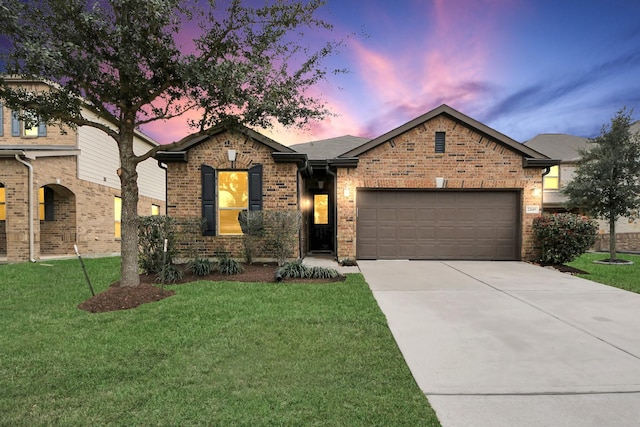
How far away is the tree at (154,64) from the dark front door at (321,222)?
650cm

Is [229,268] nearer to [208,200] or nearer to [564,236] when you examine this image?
[208,200]

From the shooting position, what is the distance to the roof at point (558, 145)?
54.8 ft

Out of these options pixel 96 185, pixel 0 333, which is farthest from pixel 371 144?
pixel 96 185

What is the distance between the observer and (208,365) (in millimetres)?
2977

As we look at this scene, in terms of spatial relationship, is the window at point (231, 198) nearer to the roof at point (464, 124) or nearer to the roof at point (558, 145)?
the roof at point (464, 124)

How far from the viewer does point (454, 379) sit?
2.79 metres

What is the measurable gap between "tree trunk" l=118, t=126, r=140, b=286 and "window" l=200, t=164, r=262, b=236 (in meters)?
3.18

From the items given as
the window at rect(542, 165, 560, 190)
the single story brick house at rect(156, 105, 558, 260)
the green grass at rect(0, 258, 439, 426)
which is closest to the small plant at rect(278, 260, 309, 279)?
the green grass at rect(0, 258, 439, 426)

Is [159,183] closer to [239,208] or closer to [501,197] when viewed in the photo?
[239,208]

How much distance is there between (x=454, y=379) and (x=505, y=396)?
1.28 ft

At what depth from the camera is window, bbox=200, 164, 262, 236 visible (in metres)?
9.15

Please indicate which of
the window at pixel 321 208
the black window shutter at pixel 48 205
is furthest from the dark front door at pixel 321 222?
the black window shutter at pixel 48 205

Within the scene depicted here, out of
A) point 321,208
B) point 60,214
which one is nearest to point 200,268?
point 321,208

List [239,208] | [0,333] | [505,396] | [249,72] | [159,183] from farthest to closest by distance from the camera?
[159,183]
[239,208]
[249,72]
[0,333]
[505,396]
